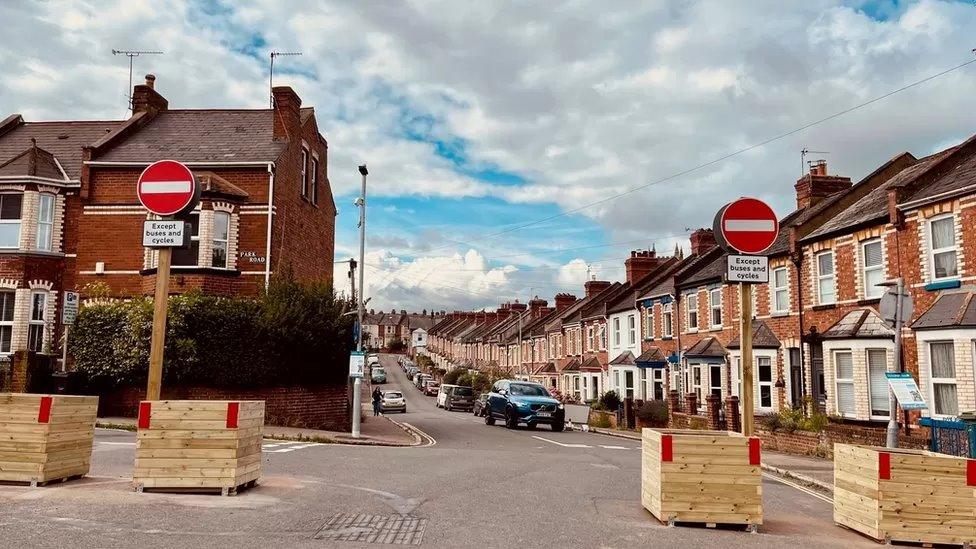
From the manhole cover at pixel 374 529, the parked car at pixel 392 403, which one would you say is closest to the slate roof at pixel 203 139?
the manhole cover at pixel 374 529

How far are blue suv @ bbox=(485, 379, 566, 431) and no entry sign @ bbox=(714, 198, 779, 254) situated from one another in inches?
831

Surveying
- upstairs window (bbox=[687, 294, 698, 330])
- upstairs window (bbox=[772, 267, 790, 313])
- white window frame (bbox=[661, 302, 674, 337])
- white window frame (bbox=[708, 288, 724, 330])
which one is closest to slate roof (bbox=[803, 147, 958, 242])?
upstairs window (bbox=[772, 267, 790, 313])

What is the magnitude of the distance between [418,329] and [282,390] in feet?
429

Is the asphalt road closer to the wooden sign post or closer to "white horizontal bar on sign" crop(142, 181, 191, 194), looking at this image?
the wooden sign post

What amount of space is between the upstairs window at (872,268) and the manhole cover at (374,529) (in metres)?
18.0

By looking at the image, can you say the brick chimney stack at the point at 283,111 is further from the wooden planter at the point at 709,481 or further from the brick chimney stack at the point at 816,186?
the wooden planter at the point at 709,481

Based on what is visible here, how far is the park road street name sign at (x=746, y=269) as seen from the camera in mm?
8938

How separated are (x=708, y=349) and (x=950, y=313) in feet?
39.7

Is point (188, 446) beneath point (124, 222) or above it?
beneath

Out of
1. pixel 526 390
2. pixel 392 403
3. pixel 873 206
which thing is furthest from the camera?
pixel 392 403

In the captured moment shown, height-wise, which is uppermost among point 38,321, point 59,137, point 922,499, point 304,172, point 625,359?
point 59,137

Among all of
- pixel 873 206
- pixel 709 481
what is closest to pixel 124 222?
pixel 709 481

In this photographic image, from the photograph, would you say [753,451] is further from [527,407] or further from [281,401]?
[527,407]

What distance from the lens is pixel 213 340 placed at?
23.3m
